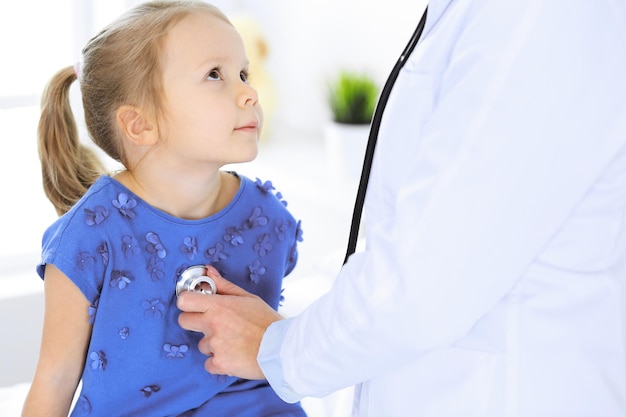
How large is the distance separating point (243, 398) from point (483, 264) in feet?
1.90

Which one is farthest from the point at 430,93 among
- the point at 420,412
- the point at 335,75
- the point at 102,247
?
the point at 335,75

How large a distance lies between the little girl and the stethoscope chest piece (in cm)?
2

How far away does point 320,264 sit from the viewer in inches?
85.7

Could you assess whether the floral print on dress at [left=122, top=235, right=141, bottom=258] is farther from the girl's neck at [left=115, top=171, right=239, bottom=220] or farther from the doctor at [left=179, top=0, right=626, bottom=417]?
the doctor at [left=179, top=0, right=626, bottom=417]

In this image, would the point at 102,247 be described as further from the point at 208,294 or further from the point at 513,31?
the point at 513,31

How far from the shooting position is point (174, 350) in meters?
1.33

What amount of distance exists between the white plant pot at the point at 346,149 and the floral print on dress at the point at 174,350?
1.44 metres

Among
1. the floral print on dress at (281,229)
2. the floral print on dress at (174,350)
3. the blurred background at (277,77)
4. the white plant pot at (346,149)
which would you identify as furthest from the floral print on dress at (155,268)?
the white plant pot at (346,149)

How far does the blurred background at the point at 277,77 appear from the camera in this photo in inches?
107

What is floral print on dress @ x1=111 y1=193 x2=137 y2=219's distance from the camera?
132 cm

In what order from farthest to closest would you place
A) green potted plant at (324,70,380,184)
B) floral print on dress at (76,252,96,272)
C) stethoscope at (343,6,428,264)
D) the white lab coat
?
green potted plant at (324,70,380,184), floral print on dress at (76,252,96,272), stethoscope at (343,6,428,264), the white lab coat

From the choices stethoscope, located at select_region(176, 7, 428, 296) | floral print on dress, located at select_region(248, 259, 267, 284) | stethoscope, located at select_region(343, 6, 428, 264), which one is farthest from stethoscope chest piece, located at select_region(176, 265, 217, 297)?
stethoscope, located at select_region(343, 6, 428, 264)

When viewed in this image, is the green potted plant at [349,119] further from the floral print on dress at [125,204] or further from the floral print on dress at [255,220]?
the floral print on dress at [125,204]

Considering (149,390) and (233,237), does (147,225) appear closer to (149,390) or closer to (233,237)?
(233,237)
